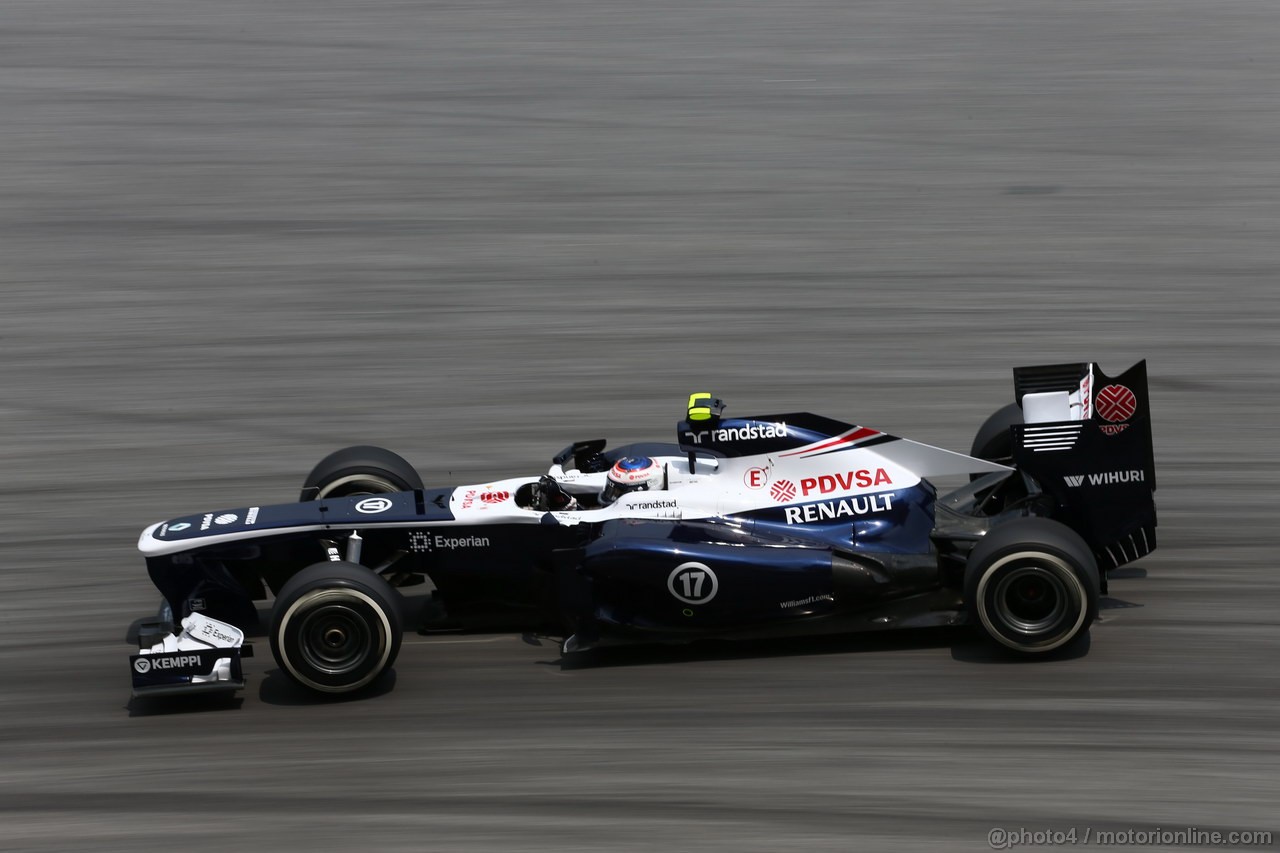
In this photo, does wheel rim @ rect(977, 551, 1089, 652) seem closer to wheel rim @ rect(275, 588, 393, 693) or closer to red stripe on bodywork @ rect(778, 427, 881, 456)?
red stripe on bodywork @ rect(778, 427, 881, 456)

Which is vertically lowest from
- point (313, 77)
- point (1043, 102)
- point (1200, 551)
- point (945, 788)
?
point (945, 788)

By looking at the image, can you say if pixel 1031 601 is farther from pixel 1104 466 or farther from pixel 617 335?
pixel 617 335

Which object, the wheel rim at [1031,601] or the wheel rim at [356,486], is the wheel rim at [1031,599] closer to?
the wheel rim at [1031,601]

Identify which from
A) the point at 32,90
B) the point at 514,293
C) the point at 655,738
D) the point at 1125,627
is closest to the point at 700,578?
the point at 655,738

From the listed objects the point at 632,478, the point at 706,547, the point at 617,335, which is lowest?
the point at 706,547

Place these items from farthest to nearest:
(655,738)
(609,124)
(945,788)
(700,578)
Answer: (609,124) → (700,578) → (655,738) → (945,788)

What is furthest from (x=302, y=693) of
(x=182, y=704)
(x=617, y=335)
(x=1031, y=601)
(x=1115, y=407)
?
(x=617, y=335)

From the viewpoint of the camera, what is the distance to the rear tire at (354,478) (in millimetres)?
8758

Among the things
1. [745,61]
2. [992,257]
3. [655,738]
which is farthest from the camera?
[745,61]

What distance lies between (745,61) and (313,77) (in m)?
5.78

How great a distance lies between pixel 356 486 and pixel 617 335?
471 centimetres

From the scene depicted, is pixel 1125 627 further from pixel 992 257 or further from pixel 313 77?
pixel 313 77

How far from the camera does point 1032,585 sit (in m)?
7.47

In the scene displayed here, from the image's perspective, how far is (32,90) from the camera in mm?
19844
